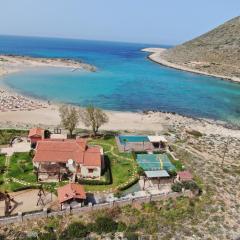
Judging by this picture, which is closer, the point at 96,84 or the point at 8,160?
the point at 8,160

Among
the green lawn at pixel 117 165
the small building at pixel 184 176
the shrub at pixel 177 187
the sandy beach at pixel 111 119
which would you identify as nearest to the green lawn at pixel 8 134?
the sandy beach at pixel 111 119

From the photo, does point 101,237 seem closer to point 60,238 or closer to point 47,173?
point 60,238

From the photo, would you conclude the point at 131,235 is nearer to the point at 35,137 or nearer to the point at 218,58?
the point at 35,137

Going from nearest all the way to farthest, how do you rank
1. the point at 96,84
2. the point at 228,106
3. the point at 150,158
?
1. the point at 150,158
2. the point at 228,106
3. the point at 96,84

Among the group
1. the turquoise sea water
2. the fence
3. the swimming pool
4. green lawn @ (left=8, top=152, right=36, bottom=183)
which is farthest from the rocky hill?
green lawn @ (left=8, top=152, right=36, bottom=183)

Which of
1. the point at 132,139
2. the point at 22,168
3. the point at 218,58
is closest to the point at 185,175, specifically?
the point at 132,139

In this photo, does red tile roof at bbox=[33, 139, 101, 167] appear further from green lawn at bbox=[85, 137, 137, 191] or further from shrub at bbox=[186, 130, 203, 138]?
shrub at bbox=[186, 130, 203, 138]

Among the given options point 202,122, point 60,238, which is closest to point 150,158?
point 60,238
